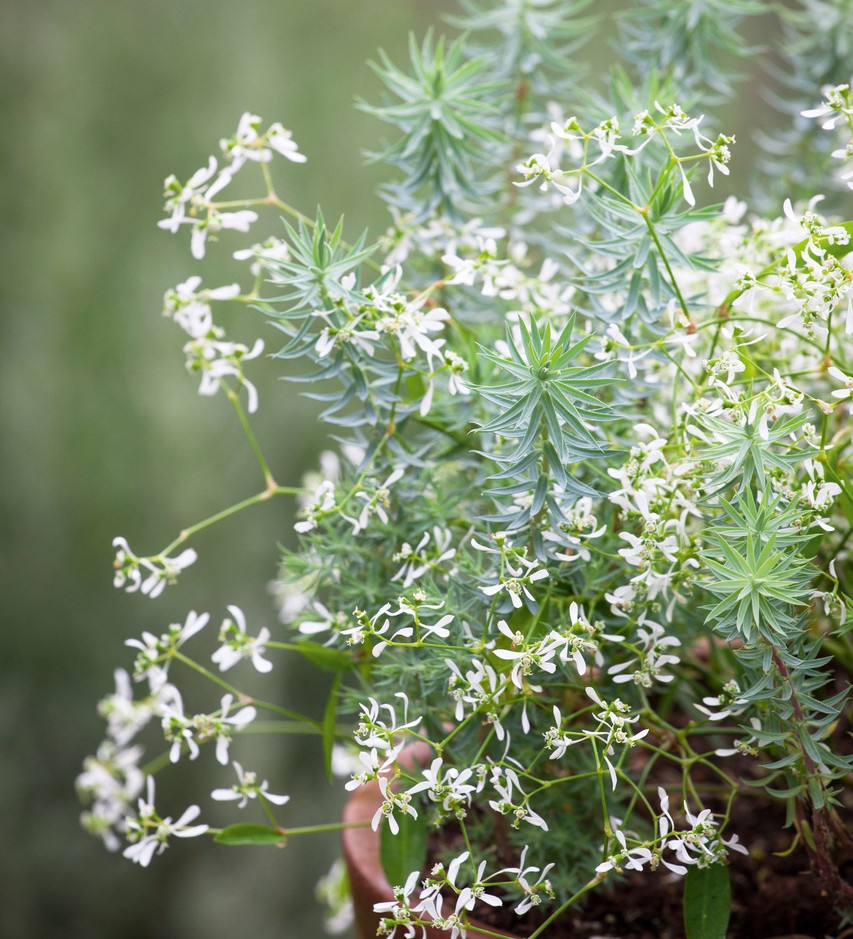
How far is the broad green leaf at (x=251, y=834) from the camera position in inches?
19.8

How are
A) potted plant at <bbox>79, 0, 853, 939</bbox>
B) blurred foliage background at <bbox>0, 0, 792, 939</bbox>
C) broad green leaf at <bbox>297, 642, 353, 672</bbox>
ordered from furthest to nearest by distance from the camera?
blurred foliage background at <bbox>0, 0, 792, 939</bbox>, broad green leaf at <bbox>297, 642, 353, 672</bbox>, potted plant at <bbox>79, 0, 853, 939</bbox>

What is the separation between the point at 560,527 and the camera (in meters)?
0.44

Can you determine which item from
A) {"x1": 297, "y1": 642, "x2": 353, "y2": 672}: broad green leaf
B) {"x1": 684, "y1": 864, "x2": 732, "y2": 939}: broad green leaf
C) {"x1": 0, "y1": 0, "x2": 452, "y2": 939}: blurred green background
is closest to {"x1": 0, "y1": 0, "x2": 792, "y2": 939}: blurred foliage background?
{"x1": 0, "y1": 0, "x2": 452, "y2": 939}: blurred green background

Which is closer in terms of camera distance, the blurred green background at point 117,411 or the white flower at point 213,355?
the white flower at point 213,355

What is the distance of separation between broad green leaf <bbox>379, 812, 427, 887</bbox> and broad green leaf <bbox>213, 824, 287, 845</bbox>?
57 mm

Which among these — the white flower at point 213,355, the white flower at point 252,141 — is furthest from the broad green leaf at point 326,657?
the white flower at point 252,141

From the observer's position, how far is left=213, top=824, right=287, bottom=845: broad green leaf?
503 mm

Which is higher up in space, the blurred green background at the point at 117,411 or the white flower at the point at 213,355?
the white flower at the point at 213,355

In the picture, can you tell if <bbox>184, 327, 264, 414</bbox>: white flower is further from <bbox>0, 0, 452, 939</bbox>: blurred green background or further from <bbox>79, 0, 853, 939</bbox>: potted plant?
<bbox>0, 0, 452, 939</bbox>: blurred green background

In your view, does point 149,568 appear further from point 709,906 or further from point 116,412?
point 116,412

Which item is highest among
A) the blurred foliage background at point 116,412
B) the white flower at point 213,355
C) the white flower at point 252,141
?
the white flower at point 252,141

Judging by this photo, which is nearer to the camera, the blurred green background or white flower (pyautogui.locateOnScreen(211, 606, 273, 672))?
white flower (pyautogui.locateOnScreen(211, 606, 273, 672))

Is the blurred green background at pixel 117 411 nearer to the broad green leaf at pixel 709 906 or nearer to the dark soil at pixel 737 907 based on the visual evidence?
the dark soil at pixel 737 907

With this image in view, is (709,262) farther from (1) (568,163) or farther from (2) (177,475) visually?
(2) (177,475)
